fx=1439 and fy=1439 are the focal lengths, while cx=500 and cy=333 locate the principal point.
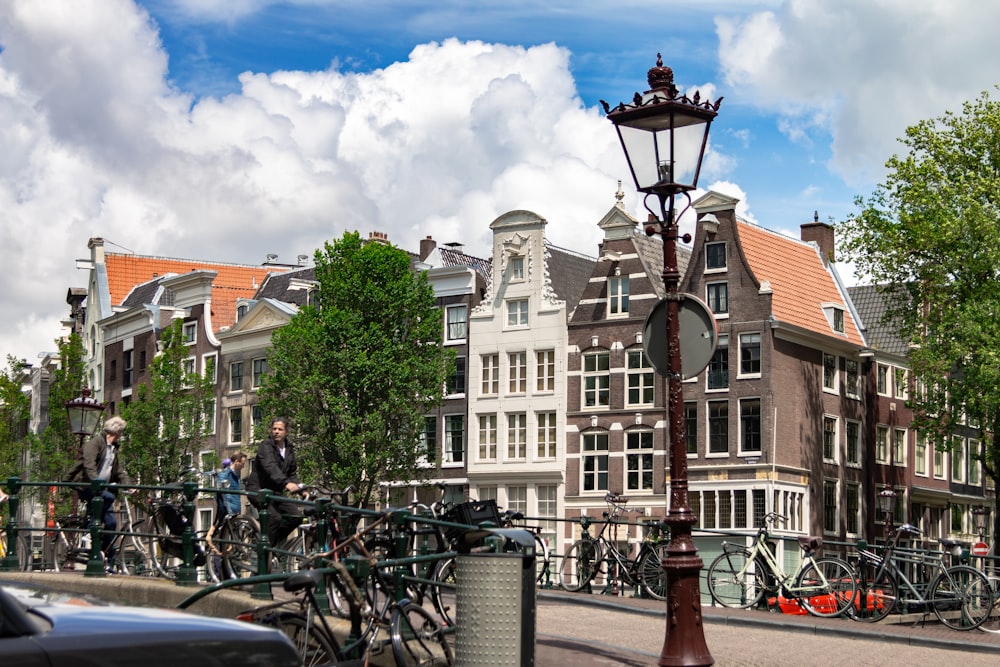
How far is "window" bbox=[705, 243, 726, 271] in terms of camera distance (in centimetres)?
4750

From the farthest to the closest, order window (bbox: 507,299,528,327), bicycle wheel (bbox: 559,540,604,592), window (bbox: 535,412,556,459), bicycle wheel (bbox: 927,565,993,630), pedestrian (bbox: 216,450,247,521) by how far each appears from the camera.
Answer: window (bbox: 507,299,528,327) → window (bbox: 535,412,556,459) → bicycle wheel (bbox: 559,540,604,592) → bicycle wheel (bbox: 927,565,993,630) → pedestrian (bbox: 216,450,247,521)

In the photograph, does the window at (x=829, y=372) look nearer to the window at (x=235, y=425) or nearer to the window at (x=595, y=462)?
the window at (x=595, y=462)

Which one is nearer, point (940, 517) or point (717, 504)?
point (717, 504)

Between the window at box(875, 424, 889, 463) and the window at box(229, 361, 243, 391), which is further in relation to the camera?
the window at box(229, 361, 243, 391)

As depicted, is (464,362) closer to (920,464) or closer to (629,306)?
(629,306)

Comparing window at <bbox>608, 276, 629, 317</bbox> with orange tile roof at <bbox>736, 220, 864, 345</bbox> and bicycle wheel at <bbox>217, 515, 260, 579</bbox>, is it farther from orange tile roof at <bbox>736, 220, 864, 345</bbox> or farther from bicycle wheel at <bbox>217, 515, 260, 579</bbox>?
bicycle wheel at <bbox>217, 515, 260, 579</bbox>

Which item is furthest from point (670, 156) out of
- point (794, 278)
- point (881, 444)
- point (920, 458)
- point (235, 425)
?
point (235, 425)

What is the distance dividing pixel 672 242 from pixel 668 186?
45 cm

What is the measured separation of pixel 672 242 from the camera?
1117cm

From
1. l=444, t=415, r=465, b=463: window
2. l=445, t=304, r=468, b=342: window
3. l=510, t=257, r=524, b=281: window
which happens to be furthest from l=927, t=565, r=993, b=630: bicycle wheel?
l=445, t=304, r=468, b=342: window

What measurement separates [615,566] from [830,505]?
3042 cm

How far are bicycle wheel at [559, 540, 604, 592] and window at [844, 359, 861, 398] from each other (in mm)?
30967

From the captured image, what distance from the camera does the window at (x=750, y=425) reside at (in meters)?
45.7

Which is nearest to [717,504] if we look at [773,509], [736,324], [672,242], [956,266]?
[773,509]
